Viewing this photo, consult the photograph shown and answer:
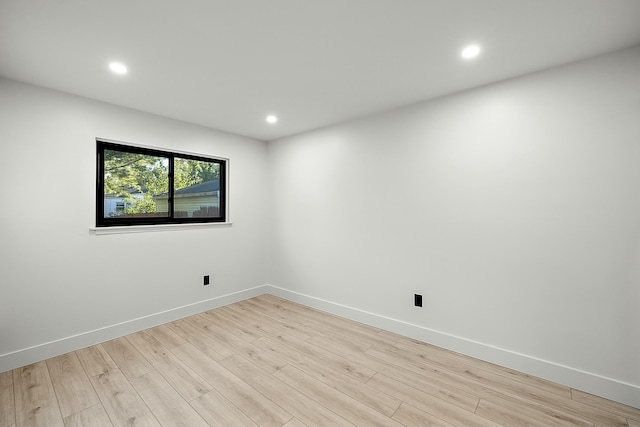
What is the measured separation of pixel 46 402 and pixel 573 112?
4.25 m

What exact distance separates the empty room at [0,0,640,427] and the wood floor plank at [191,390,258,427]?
2cm

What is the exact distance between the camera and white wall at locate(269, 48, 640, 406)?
1893mm

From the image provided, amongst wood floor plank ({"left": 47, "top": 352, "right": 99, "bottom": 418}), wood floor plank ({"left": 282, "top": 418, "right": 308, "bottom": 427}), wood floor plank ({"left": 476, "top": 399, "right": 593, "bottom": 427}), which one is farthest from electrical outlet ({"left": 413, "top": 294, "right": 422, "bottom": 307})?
wood floor plank ({"left": 47, "top": 352, "right": 99, "bottom": 418})

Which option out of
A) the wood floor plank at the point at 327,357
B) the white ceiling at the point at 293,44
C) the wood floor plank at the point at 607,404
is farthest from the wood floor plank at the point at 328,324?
the white ceiling at the point at 293,44

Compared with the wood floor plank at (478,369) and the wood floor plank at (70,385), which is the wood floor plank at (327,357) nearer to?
the wood floor plank at (478,369)

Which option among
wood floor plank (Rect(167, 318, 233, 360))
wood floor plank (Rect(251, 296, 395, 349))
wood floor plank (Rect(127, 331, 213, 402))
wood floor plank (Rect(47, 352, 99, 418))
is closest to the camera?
wood floor plank (Rect(47, 352, 99, 418))

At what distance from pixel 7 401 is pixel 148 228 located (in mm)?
1642

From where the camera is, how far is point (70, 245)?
255cm

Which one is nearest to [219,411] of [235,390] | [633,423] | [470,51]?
[235,390]

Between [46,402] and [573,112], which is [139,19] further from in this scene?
[573,112]

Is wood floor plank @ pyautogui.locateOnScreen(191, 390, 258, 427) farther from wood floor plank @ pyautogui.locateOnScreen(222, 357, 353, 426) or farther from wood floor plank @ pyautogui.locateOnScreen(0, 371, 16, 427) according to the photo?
wood floor plank @ pyautogui.locateOnScreen(0, 371, 16, 427)

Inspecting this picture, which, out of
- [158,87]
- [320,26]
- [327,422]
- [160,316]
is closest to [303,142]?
[158,87]

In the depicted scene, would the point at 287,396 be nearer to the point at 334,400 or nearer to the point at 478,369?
the point at 334,400

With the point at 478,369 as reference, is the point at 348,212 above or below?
above
